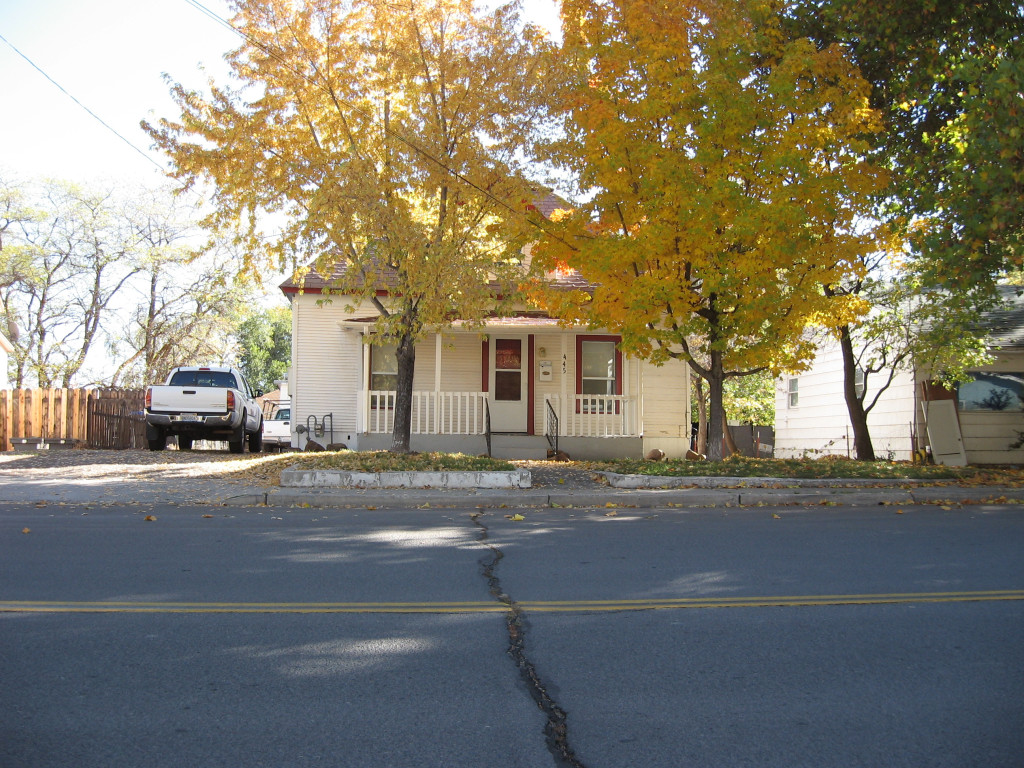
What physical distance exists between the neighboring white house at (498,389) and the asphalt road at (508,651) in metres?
10.8

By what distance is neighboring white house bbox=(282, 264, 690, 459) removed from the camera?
62.5 ft

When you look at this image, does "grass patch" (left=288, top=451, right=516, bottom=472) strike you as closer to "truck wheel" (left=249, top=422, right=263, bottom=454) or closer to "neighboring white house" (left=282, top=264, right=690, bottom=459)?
"neighboring white house" (left=282, top=264, right=690, bottom=459)

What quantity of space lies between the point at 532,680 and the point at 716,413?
36.6 feet

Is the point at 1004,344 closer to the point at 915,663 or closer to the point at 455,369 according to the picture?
the point at 455,369

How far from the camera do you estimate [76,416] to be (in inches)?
859

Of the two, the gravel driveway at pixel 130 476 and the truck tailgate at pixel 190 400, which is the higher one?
the truck tailgate at pixel 190 400

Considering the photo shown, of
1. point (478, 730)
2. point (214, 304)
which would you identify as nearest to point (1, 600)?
point (478, 730)

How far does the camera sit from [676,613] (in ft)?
17.9

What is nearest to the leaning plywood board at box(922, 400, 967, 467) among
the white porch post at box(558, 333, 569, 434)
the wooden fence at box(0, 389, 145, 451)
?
the white porch post at box(558, 333, 569, 434)

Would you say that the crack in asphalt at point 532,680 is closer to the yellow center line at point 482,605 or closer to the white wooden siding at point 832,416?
the yellow center line at point 482,605

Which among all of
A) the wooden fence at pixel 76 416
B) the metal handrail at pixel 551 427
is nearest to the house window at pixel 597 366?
the metal handrail at pixel 551 427

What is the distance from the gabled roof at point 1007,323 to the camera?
18828 mm

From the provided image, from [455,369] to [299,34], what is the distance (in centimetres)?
948

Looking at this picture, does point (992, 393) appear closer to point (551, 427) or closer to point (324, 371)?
point (551, 427)
